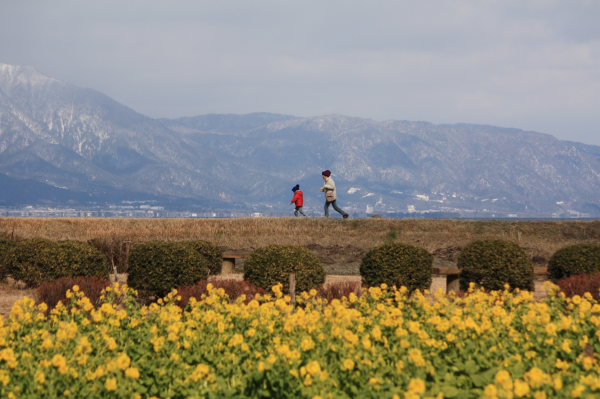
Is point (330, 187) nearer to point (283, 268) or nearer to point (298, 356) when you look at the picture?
point (283, 268)

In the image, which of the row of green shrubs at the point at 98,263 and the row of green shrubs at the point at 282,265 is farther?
the row of green shrubs at the point at 98,263

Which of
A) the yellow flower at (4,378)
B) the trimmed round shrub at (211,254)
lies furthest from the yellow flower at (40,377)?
the trimmed round shrub at (211,254)

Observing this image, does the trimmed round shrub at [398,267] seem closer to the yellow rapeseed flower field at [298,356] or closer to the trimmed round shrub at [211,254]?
the trimmed round shrub at [211,254]

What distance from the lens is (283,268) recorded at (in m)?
15.4

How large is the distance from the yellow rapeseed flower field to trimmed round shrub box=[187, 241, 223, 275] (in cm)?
1095

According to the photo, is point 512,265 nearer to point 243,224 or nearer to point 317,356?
point 317,356

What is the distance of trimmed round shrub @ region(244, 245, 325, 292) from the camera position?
50.3 ft

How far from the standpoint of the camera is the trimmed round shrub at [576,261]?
55.9ft

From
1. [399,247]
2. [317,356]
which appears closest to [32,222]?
[399,247]

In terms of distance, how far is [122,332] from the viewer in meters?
8.64

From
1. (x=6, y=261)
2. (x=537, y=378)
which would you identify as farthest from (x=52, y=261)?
(x=537, y=378)

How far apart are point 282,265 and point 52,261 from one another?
5.55 meters

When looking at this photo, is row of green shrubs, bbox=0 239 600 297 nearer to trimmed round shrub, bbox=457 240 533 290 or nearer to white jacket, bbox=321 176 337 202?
trimmed round shrub, bbox=457 240 533 290

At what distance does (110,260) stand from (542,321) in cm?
1729
